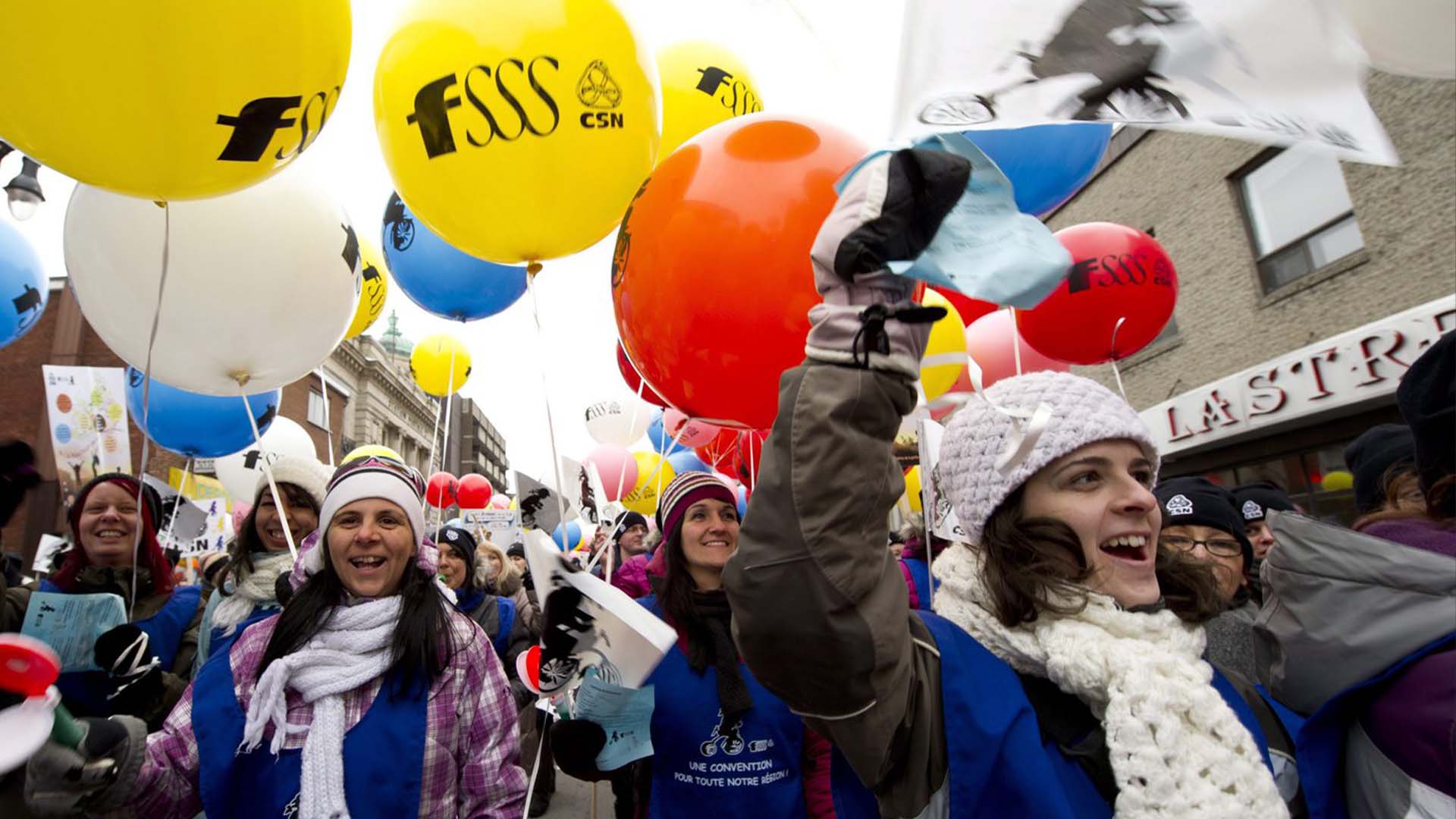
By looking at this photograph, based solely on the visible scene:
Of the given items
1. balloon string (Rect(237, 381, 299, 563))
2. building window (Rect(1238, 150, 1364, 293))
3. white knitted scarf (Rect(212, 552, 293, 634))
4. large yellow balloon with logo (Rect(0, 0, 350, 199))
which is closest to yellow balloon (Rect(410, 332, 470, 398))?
balloon string (Rect(237, 381, 299, 563))

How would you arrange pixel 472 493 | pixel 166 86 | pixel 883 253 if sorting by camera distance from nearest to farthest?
pixel 883 253
pixel 166 86
pixel 472 493

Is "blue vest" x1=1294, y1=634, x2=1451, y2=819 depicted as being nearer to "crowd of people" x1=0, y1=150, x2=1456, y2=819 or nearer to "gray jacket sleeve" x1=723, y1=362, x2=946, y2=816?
"crowd of people" x1=0, y1=150, x2=1456, y2=819

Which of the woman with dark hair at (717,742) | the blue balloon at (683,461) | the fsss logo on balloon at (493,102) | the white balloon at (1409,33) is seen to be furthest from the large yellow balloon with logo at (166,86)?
the blue balloon at (683,461)

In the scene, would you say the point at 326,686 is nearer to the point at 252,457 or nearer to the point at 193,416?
the point at 193,416

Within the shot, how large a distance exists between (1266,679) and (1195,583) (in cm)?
21

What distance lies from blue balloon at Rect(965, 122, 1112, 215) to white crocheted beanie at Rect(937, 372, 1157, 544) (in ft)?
6.04

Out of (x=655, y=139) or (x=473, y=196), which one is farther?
(x=655, y=139)

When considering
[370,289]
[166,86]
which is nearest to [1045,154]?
[166,86]

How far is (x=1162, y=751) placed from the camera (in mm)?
1213

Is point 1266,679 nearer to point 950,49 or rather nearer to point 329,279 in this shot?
point 950,49

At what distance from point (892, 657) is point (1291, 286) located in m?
10.5

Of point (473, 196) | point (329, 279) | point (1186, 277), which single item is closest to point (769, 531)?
point (473, 196)

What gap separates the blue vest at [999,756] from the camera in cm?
118

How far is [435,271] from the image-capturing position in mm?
→ 3734
